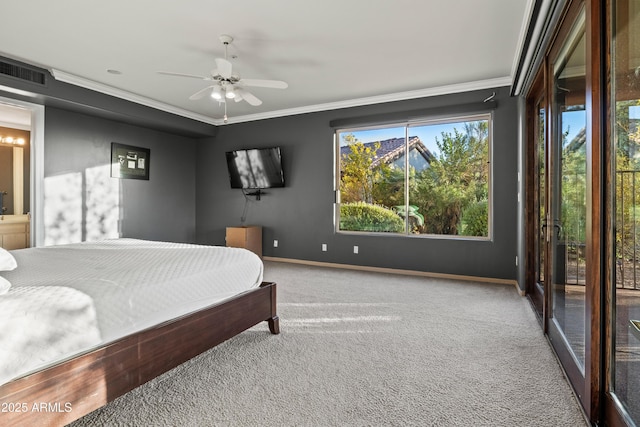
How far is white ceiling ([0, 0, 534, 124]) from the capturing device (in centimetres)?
290

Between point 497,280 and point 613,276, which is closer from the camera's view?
point 613,276

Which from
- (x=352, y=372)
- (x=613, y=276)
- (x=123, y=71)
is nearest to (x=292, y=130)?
(x=123, y=71)

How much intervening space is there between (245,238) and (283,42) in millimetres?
3336

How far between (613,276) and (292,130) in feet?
16.9

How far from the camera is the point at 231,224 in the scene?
6758mm

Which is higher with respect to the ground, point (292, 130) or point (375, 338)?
point (292, 130)

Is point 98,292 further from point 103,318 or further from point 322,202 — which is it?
point 322,202

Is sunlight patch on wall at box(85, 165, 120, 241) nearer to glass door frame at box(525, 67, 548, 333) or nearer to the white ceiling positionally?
the white ceiling

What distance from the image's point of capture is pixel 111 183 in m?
5.61

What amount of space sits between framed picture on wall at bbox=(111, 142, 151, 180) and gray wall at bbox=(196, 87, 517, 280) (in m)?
1.15

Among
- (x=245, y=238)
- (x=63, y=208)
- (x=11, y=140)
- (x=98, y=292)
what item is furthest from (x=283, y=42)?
(x=11, y=140)

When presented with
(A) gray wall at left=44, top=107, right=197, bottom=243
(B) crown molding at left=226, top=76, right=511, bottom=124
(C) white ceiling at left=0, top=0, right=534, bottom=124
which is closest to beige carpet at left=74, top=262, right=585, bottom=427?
(C) white ceiling at left=0, top=0, right=534, bottom=124

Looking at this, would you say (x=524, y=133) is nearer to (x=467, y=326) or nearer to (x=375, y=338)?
(x=467, y=326)

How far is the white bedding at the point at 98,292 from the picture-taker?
53.2 inches
